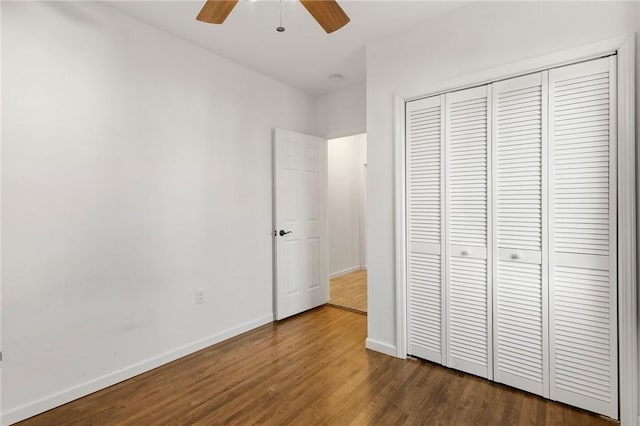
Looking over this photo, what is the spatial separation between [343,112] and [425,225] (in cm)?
193

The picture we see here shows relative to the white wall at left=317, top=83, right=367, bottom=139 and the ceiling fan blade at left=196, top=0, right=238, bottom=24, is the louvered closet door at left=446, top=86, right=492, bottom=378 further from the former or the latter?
the ceiling fan blade at left=196, top=0, right=238, bottom=24

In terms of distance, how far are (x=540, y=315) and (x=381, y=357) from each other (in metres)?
1.18

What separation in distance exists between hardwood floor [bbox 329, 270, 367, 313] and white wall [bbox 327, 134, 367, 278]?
215mm

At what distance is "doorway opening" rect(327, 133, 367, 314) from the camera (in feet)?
17.6

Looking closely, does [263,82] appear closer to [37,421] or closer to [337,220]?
[337,220]

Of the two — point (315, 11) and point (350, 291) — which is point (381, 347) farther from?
point (315, 11)

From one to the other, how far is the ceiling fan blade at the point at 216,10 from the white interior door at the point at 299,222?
172 centimetres

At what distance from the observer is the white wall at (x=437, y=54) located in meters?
1.87

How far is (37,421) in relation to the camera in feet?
6.19

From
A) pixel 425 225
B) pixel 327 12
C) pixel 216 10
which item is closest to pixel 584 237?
pixel 425 225

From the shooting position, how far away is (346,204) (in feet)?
18.6

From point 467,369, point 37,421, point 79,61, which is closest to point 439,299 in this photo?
point 467,369

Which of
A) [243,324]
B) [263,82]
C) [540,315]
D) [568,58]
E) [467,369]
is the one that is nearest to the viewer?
[568,58]

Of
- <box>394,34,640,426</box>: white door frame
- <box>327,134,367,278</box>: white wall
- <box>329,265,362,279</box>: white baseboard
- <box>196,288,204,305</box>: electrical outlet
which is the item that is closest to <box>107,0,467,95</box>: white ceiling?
<box>394,34,640,426</box>: white door frame
